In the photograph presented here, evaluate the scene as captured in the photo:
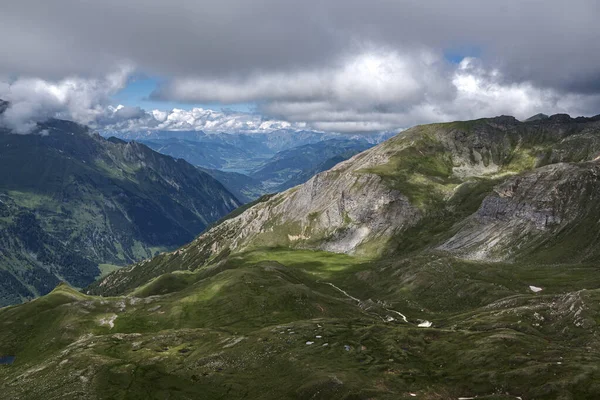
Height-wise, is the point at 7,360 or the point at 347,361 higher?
the point at 347,361

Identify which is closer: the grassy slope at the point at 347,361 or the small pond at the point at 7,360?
the grassy slope at the point at 347,361

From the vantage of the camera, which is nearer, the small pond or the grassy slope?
the grassy slope

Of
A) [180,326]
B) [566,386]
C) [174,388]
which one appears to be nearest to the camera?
[566,386]

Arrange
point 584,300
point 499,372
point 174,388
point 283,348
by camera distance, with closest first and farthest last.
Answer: point 499,372, point 174,388, point 283,348, point 584,300

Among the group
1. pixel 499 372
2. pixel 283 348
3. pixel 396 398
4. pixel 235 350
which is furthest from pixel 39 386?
pixel 499 372

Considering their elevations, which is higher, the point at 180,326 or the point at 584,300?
the point at 584,300

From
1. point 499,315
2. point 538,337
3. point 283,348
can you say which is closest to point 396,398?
point 283,348

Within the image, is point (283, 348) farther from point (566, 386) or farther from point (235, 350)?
point (566, 386)

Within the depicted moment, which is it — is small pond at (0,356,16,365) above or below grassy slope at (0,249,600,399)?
below

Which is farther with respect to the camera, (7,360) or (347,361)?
(7,360)

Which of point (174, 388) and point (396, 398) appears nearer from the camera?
point (396, 398)

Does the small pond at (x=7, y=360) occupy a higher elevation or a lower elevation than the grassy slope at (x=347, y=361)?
lower
